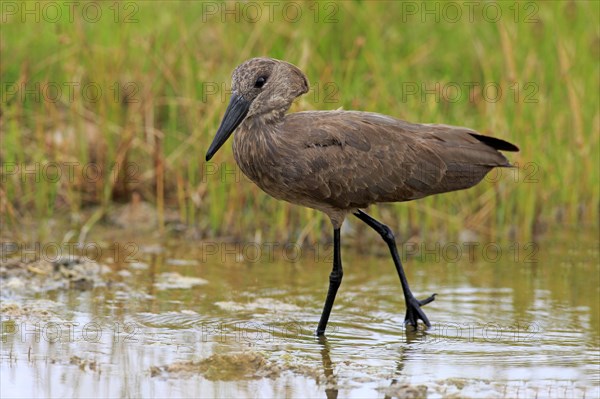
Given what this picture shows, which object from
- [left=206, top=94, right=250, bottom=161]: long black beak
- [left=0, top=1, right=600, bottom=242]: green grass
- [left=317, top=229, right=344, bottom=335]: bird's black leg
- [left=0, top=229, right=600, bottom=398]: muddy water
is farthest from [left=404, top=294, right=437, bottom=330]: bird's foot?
[left=0, top=1, right=600, bottom=242]: green grass

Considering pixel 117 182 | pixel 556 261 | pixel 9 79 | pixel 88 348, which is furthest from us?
pixel 9 79

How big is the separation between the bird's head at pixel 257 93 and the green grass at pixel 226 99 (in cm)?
166

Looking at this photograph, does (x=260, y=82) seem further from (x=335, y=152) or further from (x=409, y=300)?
(x=409, y=300)

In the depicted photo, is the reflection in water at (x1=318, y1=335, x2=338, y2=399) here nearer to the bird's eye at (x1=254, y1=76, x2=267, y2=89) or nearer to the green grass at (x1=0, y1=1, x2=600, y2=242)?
the bird's eye at (x1=254, y1=76, x2=267, y2=89)

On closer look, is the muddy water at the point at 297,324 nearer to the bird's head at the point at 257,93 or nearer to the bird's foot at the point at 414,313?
the bird's foot at the point at 414,313

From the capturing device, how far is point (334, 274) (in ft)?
22.4

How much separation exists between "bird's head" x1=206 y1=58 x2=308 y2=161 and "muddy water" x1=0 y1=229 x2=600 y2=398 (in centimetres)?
114

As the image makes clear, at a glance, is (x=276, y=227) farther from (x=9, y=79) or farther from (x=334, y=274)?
(x=9, y=79)

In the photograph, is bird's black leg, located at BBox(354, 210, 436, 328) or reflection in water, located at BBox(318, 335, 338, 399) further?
bird's black leg, located at BBox(354, 210, 436, 328)

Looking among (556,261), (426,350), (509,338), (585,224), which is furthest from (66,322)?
(585,224)

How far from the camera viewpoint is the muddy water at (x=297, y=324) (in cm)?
536

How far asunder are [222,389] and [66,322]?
162 cm

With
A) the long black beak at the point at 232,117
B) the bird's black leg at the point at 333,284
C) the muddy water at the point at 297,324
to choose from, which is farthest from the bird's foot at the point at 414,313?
the long black beak at the point at 232,117

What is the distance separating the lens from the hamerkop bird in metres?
6.54
